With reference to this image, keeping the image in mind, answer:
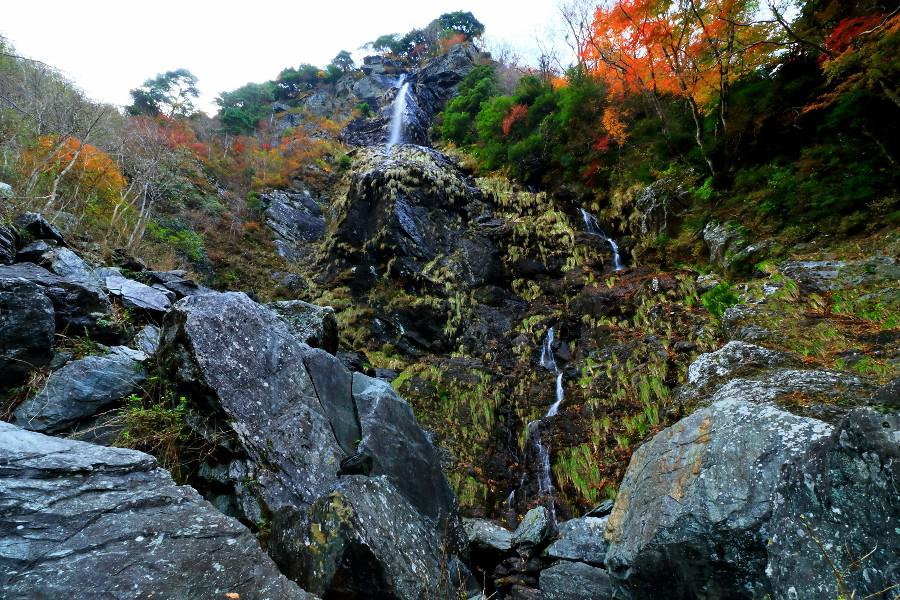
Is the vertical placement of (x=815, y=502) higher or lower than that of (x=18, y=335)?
lower

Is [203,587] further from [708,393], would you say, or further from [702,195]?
[702,195]

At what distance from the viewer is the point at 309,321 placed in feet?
23.0

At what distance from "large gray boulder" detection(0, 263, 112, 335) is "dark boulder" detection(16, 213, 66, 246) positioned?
1840mm

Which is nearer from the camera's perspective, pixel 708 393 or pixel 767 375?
pixel 767 375

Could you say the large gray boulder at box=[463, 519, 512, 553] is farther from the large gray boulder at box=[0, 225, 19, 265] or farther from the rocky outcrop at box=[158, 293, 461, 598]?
the large gray boulder at box=[0, 225, 19, 265]

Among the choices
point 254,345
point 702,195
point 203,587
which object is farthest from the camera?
point 702,195

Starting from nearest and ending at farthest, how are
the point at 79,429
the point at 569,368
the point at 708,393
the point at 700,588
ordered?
the point at 700,588 < the point at 79,429 < the point at 708,393 < the point at 569,368

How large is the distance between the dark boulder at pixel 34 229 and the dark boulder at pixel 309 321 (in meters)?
3.83

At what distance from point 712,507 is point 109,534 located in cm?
375

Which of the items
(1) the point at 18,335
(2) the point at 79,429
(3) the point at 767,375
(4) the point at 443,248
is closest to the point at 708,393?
(3) the point at 767,375

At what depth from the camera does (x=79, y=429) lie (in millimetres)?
3748

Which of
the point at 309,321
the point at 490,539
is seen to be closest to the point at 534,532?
the point at 490,539

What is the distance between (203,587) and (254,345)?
2.85 m

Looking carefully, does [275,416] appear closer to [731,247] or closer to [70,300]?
[70,300]
